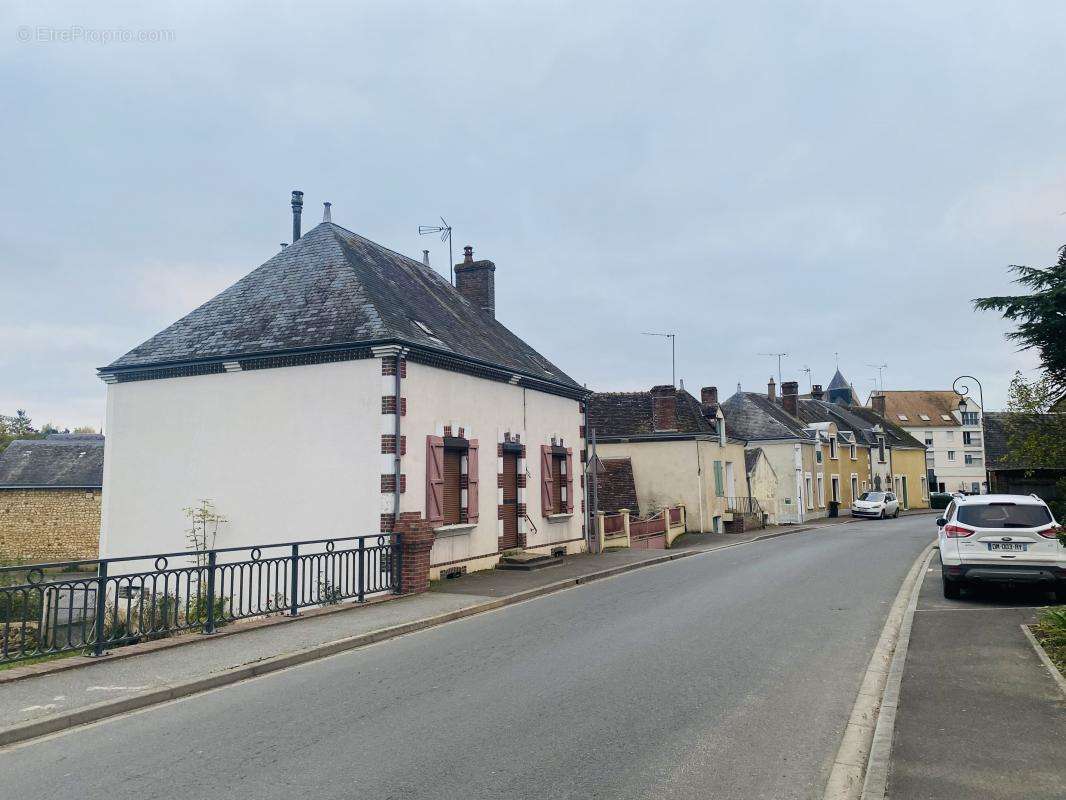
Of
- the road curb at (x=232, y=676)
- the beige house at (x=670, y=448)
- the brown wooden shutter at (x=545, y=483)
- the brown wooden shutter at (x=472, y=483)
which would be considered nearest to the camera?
the road curb at (x=232, y=676)

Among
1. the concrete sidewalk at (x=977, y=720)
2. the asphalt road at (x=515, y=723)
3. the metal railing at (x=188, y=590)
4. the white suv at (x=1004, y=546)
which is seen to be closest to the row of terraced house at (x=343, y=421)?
the metal railing at (x=188, y=590)

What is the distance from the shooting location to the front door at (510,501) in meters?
18.6

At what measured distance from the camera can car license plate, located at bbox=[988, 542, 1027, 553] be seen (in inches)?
470

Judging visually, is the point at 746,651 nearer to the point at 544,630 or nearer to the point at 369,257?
the point at 544,630

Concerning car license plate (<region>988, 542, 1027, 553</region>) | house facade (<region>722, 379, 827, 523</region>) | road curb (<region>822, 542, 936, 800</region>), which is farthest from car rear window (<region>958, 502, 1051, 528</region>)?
house facade (<region>722, 379, 827, 523</region>)

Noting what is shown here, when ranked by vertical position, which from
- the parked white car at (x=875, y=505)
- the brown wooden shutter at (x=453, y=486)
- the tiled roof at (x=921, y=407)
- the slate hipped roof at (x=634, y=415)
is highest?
the tiled roof at (x=921, y=407)

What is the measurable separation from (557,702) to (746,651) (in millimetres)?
2935

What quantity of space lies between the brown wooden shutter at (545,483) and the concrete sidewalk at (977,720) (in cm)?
1110

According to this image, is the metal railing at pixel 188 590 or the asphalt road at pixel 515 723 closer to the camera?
the asphalt road at pixel 515 723

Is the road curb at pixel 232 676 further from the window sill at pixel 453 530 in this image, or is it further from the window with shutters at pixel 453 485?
the window with shutters at pixel 453 485

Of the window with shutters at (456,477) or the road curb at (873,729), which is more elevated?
the window with shutters at (456,477)

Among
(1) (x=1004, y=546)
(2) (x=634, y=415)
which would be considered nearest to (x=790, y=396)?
(2) (x=634, y=415)

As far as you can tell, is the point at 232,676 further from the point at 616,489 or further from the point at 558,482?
the point at 616,489

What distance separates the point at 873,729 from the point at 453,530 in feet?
36.1
